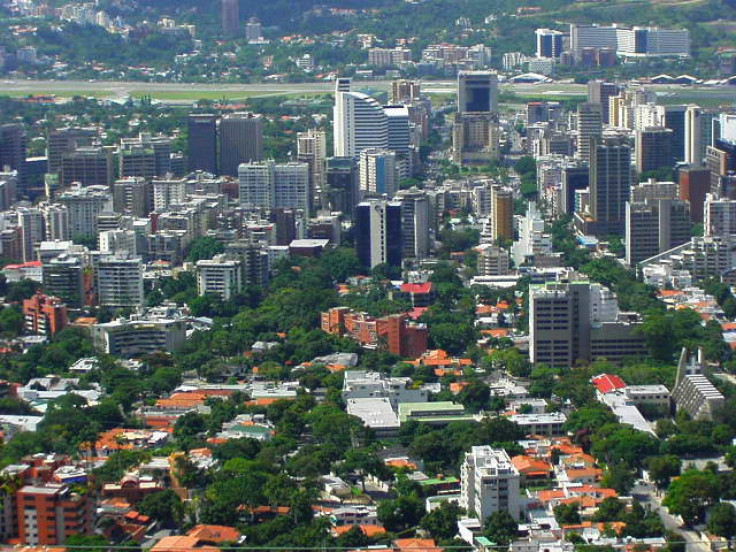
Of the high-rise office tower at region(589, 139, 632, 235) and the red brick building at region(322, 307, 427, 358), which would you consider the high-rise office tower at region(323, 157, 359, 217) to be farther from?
the red brick building at region(322, 307, 427, 358)

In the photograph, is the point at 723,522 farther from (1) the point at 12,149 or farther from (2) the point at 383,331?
(1) the point at 12,149

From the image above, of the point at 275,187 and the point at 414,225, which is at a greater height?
the point at 275,187

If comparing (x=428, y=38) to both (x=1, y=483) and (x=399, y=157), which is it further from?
(x=1, y=483)

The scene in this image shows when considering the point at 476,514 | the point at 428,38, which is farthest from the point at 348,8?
the point at 476,514

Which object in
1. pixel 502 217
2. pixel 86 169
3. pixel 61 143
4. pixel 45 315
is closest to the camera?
pixel 45 315

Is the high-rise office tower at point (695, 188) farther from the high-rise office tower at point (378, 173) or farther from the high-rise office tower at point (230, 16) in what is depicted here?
the high-rise office tower at point (230, 16)

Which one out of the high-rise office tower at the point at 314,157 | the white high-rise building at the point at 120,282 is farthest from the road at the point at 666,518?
the high-rise office tower at the point at 314,157

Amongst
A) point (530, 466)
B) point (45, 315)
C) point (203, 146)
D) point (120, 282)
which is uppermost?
point (203, 146)

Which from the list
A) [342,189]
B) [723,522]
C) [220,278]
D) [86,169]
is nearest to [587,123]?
[342,189]
